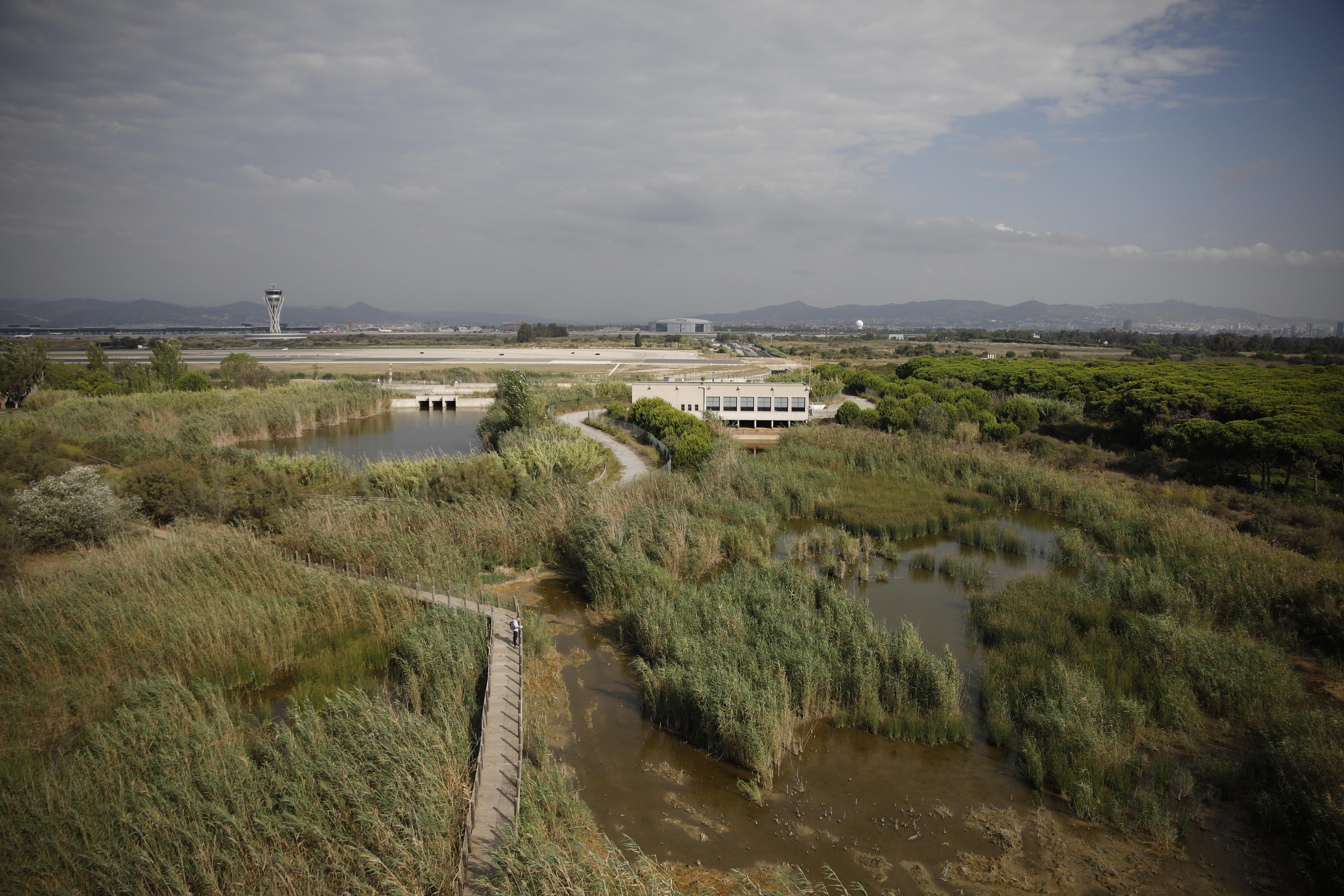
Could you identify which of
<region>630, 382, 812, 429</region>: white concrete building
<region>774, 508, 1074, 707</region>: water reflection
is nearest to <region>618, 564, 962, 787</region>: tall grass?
<region>774, 508, 1074, 707</region>: water reflection

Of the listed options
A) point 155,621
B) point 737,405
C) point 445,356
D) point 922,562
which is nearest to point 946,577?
point 922,562

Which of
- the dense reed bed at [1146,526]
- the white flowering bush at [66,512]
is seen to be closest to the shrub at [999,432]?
the dense reed bed at [1146,526]

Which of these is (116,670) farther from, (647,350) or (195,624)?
(647,350)

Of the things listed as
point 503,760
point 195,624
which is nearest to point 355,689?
point 503,760

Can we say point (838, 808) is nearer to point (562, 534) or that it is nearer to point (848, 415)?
point (562, 534)

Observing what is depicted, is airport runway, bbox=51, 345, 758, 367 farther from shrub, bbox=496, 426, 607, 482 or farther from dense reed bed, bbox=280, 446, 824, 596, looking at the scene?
dense reed bed, bbox=280, 446, 824, 596

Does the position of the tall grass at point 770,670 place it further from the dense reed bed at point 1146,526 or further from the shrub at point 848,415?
the shrub at point 848,415
